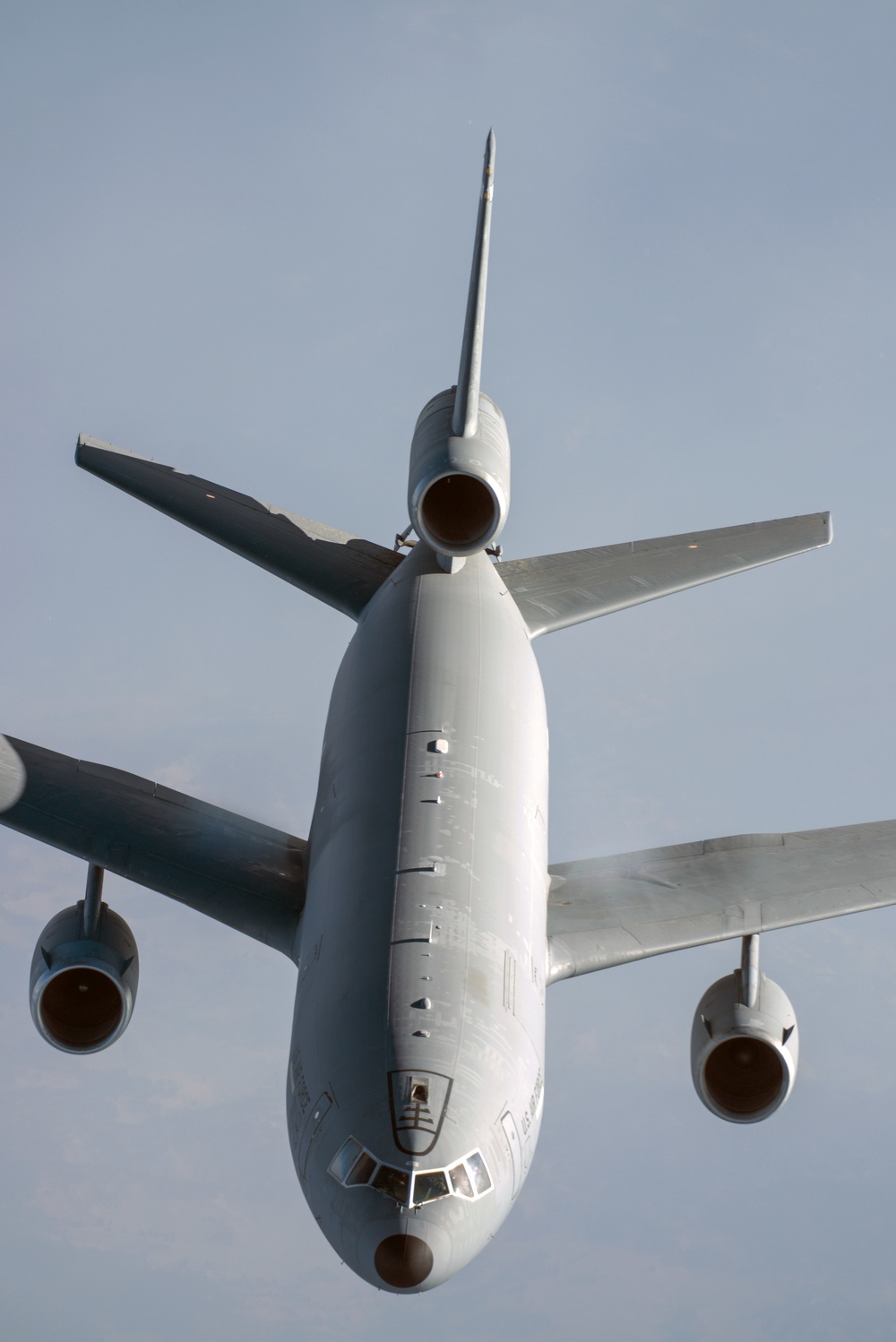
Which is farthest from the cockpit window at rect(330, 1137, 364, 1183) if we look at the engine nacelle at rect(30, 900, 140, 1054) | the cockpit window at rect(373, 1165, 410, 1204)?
the engine nacelle at rect(30, 900, 140, 1054)

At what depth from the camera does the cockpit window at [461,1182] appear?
2328cm

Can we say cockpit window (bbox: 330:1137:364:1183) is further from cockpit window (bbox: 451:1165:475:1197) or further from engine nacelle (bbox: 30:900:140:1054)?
engine nacelle (bbox: 30:900:140:1054)

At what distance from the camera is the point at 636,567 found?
36.3 meters

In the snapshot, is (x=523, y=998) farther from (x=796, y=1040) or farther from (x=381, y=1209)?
(x=796, y=1040)

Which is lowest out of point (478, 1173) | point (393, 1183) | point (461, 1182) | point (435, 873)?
point (393, 1183)

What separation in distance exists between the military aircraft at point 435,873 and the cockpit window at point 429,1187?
0.19 feet

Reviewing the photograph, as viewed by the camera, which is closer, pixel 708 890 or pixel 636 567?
pixel 708 890

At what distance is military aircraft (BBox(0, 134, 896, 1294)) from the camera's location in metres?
24.1

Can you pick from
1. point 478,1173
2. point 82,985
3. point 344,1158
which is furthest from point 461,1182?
point 82,985

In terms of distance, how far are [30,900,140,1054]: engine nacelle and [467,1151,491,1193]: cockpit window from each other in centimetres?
1050

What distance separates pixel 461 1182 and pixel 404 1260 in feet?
4.52

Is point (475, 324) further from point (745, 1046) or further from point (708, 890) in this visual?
point (745, 1046)

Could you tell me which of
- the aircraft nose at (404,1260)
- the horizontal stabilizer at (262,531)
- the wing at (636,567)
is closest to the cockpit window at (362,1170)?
the aircraft nose at (404,1260)

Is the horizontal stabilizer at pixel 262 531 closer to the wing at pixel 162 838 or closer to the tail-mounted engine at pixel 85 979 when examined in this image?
the wing at pixel 162 838
